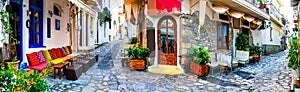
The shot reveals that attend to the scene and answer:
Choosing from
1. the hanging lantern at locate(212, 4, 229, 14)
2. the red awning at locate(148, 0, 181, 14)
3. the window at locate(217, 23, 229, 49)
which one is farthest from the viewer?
the window at locate(217, 23, 229, 49)

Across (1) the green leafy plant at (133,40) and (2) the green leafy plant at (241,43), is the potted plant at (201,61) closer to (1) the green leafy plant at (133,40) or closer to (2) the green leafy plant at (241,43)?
(1) the green leafy plant at (133,40)

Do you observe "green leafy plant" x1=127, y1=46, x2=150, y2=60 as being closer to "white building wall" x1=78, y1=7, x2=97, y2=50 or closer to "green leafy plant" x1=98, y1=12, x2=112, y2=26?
"green leafy plant" x1=98, y1=12, x2=112, y2=26

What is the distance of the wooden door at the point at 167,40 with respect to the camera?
30.7ft

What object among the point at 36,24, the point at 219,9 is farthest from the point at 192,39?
the point at 36,24

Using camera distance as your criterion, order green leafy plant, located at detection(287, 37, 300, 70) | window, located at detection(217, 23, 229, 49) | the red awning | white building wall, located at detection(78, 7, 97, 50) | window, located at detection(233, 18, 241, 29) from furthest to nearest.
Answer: white building wall, located at detection(78, 7, 97, 50), window, located at detection(233, 18, 241, 29), window, located at detection(217, 23, 229, 49), the red awning, green leafy plant, located at detection(287, 37, 300, 70)

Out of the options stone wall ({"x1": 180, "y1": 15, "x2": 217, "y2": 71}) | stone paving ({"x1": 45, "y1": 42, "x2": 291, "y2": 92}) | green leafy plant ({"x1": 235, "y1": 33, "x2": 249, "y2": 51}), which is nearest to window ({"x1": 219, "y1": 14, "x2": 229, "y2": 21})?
stone wall ({"x1": 180, "y1": 15, "x2": 217, "y2": 71})

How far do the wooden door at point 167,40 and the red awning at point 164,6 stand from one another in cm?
55

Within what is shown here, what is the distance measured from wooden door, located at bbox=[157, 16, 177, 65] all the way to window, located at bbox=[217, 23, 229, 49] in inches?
102

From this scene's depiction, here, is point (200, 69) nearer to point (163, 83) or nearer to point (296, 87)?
point (163, 83)

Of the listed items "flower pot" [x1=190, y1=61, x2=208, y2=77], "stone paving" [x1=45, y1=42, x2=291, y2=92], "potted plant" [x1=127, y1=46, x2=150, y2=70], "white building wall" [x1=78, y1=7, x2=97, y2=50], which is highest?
"white building wall" [x1=78, y1=7, x2=97, y2=50]

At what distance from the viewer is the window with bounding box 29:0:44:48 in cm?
797

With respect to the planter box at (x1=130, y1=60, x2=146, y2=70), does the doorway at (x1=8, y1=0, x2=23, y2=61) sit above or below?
above

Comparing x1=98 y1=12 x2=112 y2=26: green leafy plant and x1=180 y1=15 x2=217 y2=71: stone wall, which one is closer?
x1=180 y1=15 x2=217 y2=71: stone wall

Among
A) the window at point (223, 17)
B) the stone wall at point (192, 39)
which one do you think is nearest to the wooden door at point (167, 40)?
the stone wall at point (192, 39)
